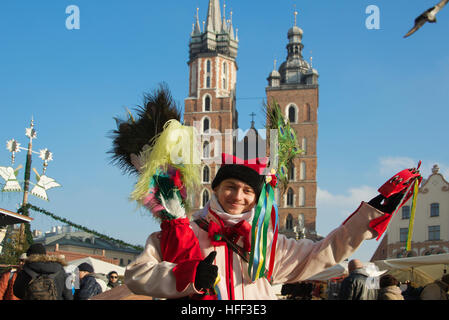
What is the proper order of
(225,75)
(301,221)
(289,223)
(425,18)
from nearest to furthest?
(425,18) < (301,221) < (289,223) < (225,75)

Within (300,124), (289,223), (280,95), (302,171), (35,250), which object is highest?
(280,95)

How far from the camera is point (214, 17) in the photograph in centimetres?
5675

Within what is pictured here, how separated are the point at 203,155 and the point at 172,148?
0.80 ft

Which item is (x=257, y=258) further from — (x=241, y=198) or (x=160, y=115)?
(x=160, y=115)

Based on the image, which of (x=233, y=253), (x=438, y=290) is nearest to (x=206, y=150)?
(x=233, y=253)

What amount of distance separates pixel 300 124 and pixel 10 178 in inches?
1651

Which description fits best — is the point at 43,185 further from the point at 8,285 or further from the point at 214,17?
the point at 214,17

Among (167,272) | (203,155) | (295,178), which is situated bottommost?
(167,272)

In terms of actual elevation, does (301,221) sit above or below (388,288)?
above

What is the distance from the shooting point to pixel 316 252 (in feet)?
8.20

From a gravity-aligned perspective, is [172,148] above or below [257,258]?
above

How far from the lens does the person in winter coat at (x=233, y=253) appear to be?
7.30 feet

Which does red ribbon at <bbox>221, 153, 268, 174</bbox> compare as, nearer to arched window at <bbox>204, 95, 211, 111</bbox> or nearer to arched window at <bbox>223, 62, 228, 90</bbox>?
arched window at <bbox>204, 95, 211, 111</bbox>
